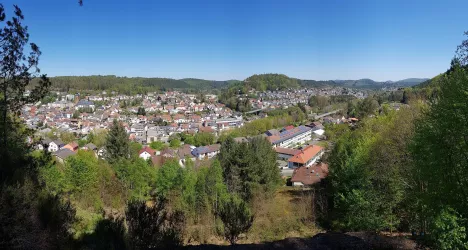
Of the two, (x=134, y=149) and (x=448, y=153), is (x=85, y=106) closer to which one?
(x=134, y=149)

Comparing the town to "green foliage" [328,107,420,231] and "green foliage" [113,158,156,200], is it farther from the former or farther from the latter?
"green foliage" [328,107,420,231]

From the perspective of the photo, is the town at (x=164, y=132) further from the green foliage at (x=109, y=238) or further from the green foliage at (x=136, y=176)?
the green foliage at (x=136, y=176)

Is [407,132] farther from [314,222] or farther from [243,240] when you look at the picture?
[243,240]

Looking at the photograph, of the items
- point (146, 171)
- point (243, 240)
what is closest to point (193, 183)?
point (146, 171)

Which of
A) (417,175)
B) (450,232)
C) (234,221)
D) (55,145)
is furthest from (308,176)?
(55,145)

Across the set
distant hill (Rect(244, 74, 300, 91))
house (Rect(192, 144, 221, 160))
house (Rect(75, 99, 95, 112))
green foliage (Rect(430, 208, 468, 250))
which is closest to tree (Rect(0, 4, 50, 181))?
green foliage (Rect(430, 208, 468, 250))

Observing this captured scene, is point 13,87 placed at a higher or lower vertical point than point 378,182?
higher
